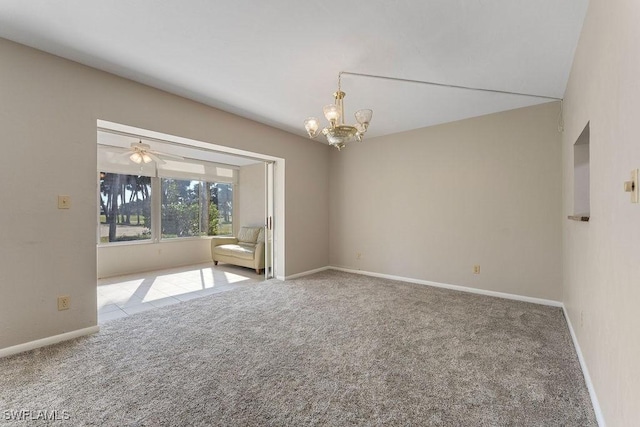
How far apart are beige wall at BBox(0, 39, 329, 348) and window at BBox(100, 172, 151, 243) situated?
3261 millimetres

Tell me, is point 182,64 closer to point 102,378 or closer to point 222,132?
point 222,132

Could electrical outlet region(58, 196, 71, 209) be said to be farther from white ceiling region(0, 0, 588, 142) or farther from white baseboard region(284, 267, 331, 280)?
white baseboard region(284, 267, 331, 280)

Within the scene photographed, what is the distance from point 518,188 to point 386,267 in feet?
7.65

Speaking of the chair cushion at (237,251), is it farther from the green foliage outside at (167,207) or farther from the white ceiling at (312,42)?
the white ceiling at (312,42)

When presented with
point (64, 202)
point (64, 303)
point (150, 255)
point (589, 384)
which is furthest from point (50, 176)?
point (589, 384)

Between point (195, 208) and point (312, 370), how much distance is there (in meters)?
5.75

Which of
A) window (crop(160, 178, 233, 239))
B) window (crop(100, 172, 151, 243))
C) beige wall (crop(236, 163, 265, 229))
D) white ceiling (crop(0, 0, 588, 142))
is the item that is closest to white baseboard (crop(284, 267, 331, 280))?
beige wall (crop(236, 163, 265, 229))

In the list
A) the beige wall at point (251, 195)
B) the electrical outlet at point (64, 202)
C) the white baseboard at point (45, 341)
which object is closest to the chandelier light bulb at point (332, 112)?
the electrical outlet at point (64, 202)

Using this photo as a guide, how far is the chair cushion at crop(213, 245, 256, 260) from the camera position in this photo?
222 inches

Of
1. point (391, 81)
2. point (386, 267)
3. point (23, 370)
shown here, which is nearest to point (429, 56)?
point (391, 81)

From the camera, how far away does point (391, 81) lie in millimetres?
3025

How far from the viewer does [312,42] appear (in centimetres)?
233

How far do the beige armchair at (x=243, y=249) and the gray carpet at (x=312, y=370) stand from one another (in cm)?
208

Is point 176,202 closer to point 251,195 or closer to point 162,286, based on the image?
point 251,195
